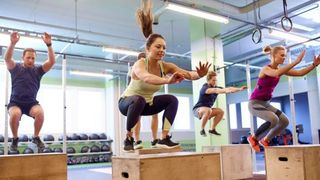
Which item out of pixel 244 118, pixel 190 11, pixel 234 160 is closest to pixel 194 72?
pixel 234 160

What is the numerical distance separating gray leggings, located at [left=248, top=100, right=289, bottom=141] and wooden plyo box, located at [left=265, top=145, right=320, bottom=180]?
45 cm

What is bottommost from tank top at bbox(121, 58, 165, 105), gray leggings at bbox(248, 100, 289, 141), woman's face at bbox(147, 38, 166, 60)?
gray leggings at bbox(248, 100, 289, 141)

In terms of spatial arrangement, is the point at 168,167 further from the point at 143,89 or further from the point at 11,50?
the point at 11,50

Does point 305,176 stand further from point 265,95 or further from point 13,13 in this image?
point 13,13

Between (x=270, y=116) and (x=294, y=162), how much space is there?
729 millimetres

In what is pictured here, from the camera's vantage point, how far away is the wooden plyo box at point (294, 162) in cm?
300

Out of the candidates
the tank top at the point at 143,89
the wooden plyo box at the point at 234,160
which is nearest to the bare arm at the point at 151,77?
the tank top at the point at 143,89

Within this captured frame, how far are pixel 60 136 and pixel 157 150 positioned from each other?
9.49 metres

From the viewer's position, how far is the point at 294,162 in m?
3.07

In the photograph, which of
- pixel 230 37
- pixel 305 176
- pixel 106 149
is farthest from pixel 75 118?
pixel 305 176

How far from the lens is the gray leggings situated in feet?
12.1

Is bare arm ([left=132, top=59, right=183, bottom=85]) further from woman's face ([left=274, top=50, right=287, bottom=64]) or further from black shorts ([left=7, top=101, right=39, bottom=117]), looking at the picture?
woman's face ([left=274, top=50, right=287, bottom=64])

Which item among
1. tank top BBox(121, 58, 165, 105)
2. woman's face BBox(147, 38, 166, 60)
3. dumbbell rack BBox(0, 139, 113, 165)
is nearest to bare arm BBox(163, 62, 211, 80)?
tank top BBox(121, 58, 165, 105)

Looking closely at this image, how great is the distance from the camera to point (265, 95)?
3.78 meters
